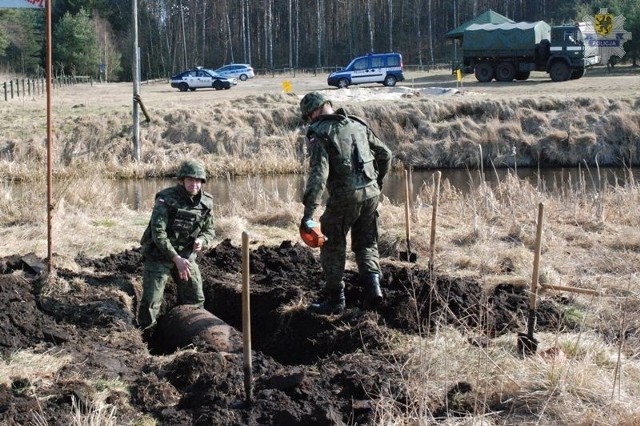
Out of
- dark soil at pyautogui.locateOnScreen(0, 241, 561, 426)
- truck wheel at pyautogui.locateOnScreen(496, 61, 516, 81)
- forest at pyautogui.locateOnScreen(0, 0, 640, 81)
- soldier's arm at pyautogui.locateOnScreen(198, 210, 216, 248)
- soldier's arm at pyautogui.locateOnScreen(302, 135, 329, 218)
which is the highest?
forest at pyautogui.locateOnScreen(0, 0, 640, 81)

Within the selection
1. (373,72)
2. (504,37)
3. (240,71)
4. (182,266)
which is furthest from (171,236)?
(240,71)

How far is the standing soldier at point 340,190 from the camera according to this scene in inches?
278

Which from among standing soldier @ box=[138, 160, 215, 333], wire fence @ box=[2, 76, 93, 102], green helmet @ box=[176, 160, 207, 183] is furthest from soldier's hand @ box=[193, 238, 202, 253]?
wire fence @ box=[2, 76, 93, 102]

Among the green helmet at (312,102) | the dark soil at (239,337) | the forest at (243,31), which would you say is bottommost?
the dark soil at (239,337)

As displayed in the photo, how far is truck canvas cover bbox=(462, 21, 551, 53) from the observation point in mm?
37969

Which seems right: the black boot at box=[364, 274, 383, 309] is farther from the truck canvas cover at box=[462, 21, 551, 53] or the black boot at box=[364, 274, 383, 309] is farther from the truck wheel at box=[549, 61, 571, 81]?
the truck canvas cover at box=[462, 21, 551, 53]

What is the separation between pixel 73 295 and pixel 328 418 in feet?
12.4

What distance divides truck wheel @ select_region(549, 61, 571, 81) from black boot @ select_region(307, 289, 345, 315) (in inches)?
1283

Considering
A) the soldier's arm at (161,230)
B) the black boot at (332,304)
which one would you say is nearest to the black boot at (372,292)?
the black boot at (332,304)

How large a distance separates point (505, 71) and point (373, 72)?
6004 mm

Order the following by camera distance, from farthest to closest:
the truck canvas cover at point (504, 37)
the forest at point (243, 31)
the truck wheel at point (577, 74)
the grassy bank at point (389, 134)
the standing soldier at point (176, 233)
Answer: the forest at point (243, 31)
the truck canvas cover at point (504, 37)
the truck wheel at point (577, 74)
the grassy bank at point (389, 134)
the standing soldier at point (176, 233)

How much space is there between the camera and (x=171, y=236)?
767 centimetres

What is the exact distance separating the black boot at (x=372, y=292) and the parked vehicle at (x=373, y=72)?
3331 centimetres

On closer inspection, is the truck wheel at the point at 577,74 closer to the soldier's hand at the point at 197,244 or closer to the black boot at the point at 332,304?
the black boot at the point at 332,304
